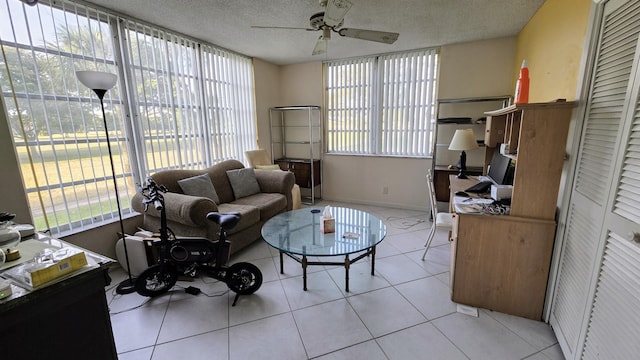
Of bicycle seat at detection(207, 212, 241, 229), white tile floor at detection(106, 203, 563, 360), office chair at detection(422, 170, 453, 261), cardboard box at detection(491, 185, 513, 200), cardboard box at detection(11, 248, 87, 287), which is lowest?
white tile floor at detection(106, 203, 563, 360)

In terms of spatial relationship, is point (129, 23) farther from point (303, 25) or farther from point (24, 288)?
point (24, 288)

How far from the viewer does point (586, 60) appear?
149cm

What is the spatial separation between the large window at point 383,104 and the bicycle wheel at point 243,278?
300cm

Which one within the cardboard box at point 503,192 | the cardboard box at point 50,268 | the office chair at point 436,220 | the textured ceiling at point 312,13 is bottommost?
the office chair at point 436,220

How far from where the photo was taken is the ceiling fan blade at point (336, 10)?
1.71 m

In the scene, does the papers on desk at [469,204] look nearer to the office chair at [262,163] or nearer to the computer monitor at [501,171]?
the computer monitor at [501,171]

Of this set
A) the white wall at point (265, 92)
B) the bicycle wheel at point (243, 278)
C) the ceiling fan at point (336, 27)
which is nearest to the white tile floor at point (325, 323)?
the bicycle wheel at point (243, 278)

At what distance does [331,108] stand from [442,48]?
1884mm

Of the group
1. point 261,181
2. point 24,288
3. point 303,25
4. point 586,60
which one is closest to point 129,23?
point 303,25

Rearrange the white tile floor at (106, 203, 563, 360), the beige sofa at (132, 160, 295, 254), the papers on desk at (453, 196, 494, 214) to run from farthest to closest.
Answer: the beige sofa at (132, 160, 295, 254)
the papers on desk at (453, 196, 494, 214)
the white tile floor at (106, 203, 563, 360)

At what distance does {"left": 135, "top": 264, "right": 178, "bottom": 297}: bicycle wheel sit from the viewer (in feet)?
6.76

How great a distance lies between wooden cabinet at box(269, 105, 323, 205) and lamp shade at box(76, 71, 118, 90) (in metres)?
2.87

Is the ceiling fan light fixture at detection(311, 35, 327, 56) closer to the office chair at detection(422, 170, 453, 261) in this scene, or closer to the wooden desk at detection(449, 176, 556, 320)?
the office chair at detection(422, 170, 453, 261)

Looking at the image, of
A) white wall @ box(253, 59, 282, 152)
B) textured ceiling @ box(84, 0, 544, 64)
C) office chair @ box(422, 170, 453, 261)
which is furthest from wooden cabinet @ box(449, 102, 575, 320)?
white wall @ box(253, 59, 282, 152)
